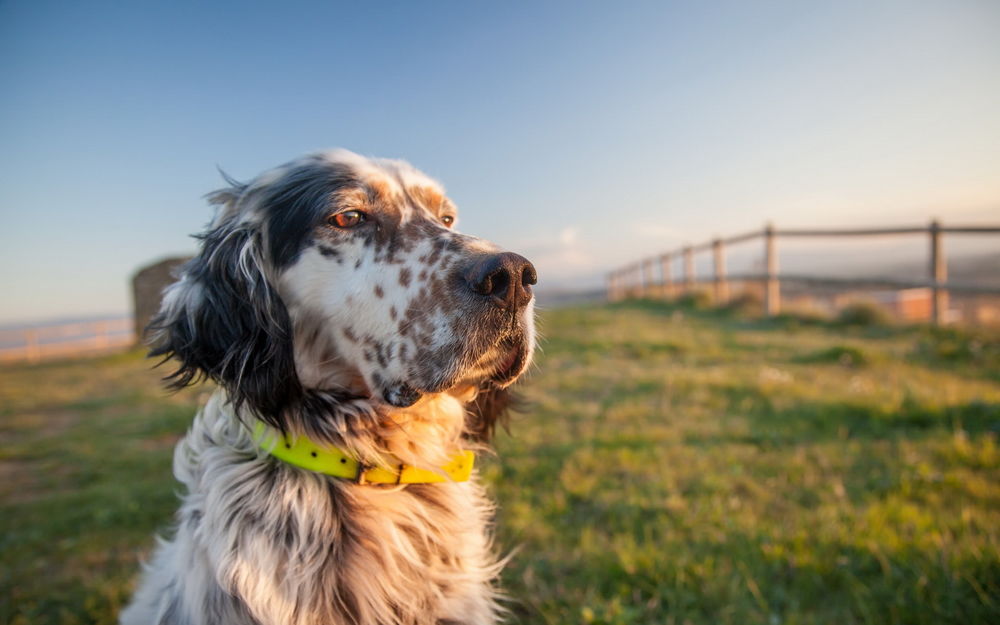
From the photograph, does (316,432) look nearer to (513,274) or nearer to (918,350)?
(513,274)

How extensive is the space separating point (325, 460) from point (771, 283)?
11.8m

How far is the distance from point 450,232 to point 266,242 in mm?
684

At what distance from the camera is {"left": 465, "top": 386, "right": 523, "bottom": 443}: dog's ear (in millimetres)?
2277

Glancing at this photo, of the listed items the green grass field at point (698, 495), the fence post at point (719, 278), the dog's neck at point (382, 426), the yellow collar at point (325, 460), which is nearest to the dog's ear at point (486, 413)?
the dog's neck at point (382, 426)

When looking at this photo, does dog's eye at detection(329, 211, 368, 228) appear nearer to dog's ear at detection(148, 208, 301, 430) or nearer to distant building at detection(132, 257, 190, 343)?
dog's ear at detection(148, 208, 301, 430)

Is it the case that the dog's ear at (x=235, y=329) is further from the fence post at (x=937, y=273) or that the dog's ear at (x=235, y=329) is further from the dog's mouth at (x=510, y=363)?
the fence post at (x=937, y=273)

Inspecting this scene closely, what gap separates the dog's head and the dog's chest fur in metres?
0.27

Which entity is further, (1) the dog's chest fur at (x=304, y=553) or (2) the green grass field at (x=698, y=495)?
(2) the green grass field at (x=698, y=495)

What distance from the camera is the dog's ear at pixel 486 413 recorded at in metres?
2.28

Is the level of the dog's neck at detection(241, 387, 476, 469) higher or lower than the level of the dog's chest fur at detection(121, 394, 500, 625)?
higher

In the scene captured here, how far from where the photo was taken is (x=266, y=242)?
6.47 ft

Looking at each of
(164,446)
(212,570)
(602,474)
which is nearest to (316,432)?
(212,570)

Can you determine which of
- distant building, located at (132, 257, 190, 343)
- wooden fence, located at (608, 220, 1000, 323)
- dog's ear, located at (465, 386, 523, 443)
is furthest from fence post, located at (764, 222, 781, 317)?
distant building, located at (132, 257, 190, 343)

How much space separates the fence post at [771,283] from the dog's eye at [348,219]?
11.4 metres
